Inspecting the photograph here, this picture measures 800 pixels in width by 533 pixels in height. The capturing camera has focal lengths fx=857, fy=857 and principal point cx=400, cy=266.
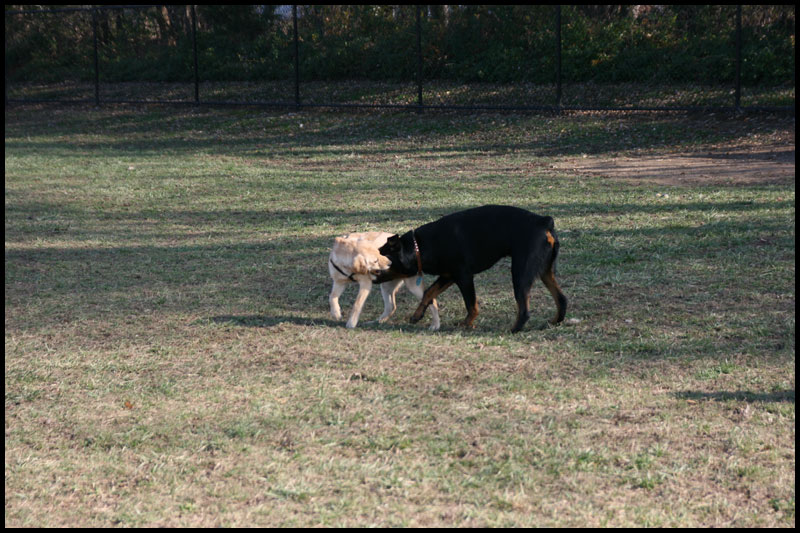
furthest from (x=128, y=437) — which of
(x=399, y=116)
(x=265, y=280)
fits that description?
(x=399, y=116)

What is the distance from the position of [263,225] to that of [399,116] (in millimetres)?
9642

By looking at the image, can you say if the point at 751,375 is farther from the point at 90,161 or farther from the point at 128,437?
the point at 90,161

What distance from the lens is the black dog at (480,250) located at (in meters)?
5.65

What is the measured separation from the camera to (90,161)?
15688 millimetres

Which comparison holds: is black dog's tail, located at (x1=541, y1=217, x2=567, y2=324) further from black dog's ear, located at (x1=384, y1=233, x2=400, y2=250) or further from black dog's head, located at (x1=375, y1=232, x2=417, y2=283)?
black dog's ear, located at (x1=384, y1=233, x2=400, y2=250)

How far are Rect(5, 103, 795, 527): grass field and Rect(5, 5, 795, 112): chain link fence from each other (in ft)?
24.2

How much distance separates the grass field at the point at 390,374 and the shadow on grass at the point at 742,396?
0.02 metres

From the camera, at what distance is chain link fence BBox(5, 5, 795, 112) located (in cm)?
1736

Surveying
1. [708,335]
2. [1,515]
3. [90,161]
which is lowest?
[1,515]

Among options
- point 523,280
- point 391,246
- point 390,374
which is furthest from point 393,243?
point 390,374

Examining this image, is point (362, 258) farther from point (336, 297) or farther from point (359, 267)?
point (336, 297)

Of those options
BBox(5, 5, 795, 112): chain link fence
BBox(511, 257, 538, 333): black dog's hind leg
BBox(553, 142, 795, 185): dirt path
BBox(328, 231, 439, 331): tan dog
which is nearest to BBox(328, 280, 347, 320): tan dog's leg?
BBox(328, 231, 439, 331): tan dog

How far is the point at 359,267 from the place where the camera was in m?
5.80

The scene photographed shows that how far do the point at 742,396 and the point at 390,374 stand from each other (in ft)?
6.24
